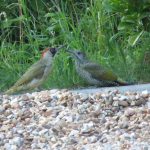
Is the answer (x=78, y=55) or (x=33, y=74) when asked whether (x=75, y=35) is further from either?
(x=33, y=74)

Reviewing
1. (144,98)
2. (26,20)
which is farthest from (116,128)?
(26,20)

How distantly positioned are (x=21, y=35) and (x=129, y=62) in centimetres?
257

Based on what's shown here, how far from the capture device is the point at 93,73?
10484mm

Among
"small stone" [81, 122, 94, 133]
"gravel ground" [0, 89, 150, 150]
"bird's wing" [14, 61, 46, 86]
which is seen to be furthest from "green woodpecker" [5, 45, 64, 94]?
"small stone" [81, 122, 94, 133]

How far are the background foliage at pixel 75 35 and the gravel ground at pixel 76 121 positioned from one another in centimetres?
227

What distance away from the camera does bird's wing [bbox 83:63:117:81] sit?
10352 millimetres

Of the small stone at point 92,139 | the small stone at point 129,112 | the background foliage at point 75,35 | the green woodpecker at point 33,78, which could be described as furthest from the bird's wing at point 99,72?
the small stone at point 92,139

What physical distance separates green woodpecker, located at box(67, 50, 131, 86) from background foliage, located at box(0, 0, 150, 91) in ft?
0.75

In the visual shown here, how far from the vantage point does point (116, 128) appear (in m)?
7.32

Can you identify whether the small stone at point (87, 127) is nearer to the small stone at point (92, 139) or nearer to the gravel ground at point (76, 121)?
the gravel ground at point (76, 121)

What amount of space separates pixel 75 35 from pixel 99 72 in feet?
5.84

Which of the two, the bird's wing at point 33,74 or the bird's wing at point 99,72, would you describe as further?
the bird's wing at point 99,72

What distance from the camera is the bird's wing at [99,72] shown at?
408 inches

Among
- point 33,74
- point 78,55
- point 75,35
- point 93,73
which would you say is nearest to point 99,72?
point 93,73
